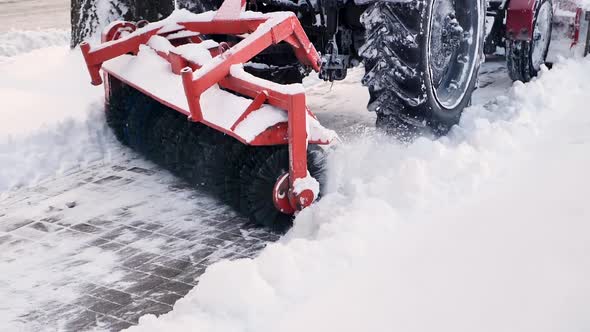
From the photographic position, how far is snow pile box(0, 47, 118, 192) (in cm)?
455

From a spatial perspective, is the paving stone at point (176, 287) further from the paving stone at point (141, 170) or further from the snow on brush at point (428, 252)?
the paving stone at point (141, 170)

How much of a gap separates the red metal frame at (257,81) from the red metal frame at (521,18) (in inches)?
80.6

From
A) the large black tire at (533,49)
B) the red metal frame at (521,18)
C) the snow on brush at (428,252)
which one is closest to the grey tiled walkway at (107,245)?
the snow on brush at (428,252)

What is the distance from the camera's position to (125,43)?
4387 mm

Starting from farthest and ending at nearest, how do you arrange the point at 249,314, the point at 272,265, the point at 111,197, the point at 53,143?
1. the point at 53,143
2. the point at 111,197
3. the point at 272,265
4. the point at 249,314

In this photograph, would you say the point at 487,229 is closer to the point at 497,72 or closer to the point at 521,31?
the point at 521,31

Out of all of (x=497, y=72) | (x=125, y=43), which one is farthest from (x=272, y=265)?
(x=497, y=72)

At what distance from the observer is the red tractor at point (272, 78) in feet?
11.2

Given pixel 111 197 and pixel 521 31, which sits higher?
pixel 521 31

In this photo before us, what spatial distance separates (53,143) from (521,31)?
337 centimetres

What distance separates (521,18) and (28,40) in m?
6.48

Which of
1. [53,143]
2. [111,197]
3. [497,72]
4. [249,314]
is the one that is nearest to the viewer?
[249,314]

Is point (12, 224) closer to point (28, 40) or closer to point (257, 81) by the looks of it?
point (257, 81)

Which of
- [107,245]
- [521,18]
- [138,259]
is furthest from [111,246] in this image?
[521,18]
